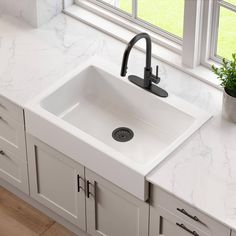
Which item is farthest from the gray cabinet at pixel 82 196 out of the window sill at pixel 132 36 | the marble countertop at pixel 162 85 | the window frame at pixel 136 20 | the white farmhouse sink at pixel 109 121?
the window frame at pixel 136 20

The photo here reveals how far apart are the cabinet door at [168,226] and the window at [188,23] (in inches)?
38.6

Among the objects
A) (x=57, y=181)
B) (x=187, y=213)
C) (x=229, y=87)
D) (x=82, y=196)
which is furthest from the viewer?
(x=57, y=181)

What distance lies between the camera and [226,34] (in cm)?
528

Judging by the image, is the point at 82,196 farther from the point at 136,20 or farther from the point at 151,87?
the point at 136,20

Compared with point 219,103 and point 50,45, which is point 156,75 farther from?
point 50,45

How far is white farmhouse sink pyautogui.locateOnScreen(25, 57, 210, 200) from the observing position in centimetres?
486

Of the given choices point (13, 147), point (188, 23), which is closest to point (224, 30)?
point (188, 23)

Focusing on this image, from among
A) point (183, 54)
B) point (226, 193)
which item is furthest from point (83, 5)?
point (226, 193)

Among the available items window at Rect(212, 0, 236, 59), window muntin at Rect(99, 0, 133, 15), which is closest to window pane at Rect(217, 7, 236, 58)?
window at Rect(212, 0, 236, 59)

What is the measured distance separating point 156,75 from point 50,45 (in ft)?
2.73

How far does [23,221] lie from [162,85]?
4.09 feet

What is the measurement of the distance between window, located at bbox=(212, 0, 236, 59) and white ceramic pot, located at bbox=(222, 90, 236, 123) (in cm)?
44

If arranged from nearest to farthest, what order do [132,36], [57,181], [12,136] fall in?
[57,181]
[12,136]
[132,36]

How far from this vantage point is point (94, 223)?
5289 mm
